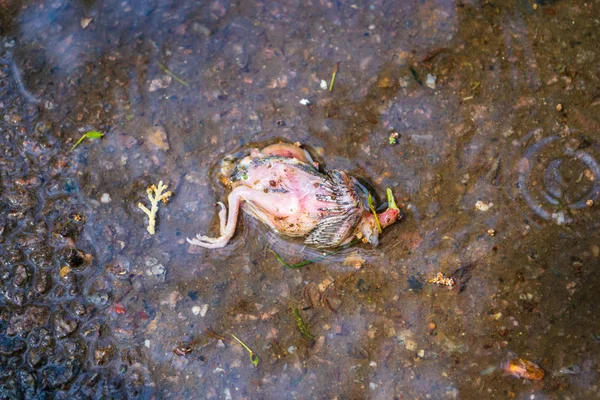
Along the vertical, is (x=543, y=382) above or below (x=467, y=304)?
below

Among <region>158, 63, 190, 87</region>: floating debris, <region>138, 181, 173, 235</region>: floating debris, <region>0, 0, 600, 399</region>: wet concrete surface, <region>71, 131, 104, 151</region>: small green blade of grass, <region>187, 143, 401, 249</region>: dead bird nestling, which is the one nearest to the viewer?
<region>187, 143, 401, 249</region>: dead bird nestling

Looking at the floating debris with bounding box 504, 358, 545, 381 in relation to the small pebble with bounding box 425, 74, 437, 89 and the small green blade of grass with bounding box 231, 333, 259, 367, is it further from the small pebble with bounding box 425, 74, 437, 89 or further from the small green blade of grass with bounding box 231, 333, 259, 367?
the small pebble with bounding box 425, 74, 437, 89

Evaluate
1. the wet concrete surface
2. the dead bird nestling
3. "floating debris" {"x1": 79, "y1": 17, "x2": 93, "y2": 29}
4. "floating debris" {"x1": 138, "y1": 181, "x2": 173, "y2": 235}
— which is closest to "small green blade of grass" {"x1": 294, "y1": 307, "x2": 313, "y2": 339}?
the wet concrete surface

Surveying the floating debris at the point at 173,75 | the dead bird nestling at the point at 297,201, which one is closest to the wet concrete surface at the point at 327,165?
the floating debris at the point at 173,75

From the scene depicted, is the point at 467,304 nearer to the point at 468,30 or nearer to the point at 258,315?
the point at 258,315

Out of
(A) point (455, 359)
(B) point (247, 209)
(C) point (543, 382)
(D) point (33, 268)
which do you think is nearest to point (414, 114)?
(B) point (247, 209)

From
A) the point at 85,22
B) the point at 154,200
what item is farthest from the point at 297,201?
the point at 85,22
